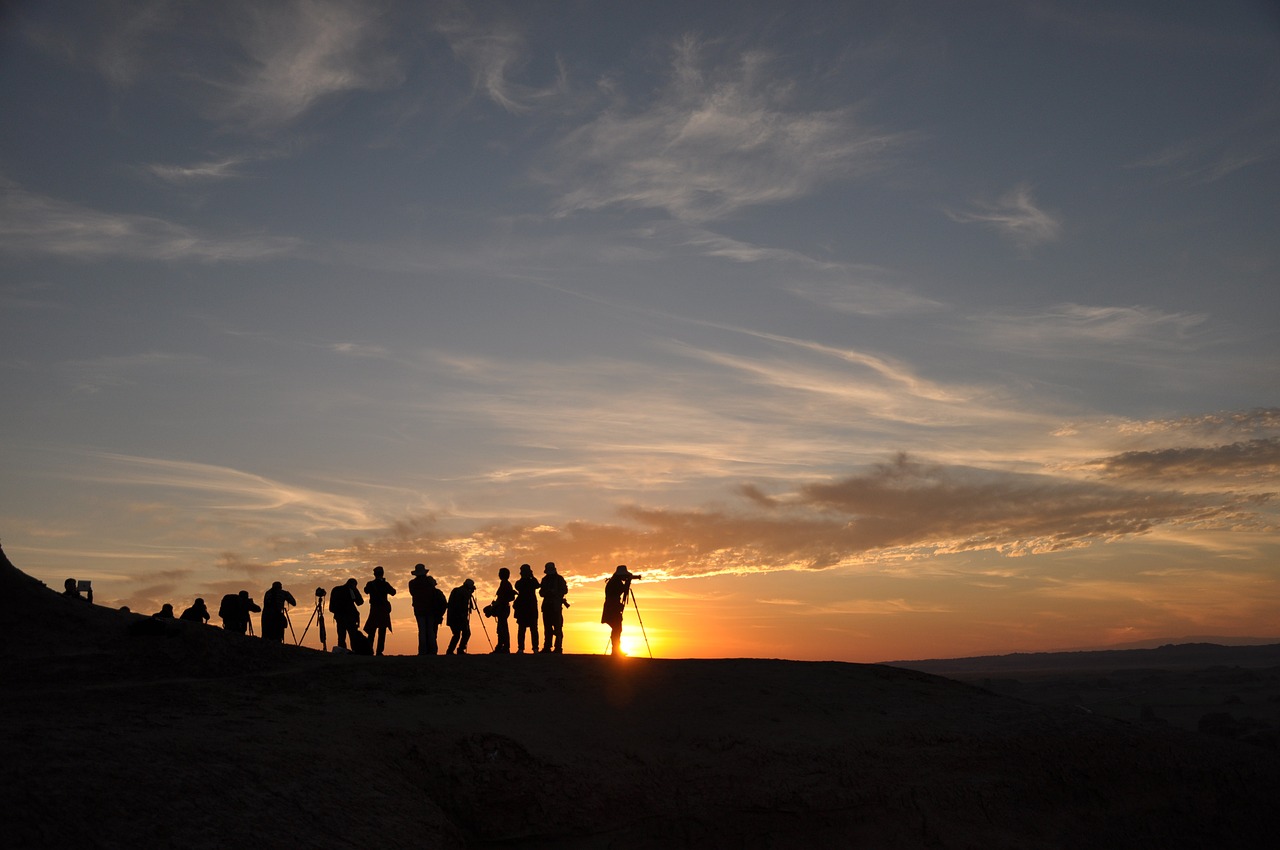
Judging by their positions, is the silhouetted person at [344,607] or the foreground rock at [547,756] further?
the silhouetted person at [344,607]

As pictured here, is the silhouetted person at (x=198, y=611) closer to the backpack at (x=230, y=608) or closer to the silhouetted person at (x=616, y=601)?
the backpack at (x=230, y=608)

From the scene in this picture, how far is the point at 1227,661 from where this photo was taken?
168m

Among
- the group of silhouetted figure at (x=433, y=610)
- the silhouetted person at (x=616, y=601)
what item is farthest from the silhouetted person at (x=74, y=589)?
the silhouetted person at (x=616, y=601)

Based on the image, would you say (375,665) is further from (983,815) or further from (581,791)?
(983,815)

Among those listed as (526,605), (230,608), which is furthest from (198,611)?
(526,605)

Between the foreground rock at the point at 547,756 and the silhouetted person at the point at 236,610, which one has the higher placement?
the silhouetted person at the point at 236,610

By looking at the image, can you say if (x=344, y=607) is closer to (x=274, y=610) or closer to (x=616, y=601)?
(x=274, y=610)

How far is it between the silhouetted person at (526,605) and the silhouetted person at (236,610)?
243 inches

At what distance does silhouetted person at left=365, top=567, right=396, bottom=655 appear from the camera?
72.1ft

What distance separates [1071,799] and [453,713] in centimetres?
1072

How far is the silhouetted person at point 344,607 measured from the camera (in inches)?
872

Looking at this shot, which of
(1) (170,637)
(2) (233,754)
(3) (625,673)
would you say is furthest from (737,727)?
(1) (170,637)

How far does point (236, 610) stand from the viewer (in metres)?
22.5

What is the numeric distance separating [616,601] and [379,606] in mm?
5341
